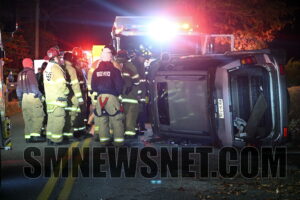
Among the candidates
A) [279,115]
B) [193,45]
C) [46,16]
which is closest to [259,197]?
[279,115]

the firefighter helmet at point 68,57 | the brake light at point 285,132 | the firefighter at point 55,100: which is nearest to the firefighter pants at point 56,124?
the firefighter at point 55,100

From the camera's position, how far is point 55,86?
428 inches

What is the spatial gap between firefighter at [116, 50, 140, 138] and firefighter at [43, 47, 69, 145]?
1.38 m

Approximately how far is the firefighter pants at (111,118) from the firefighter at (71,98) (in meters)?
1.07

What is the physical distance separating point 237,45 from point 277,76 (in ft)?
44.0

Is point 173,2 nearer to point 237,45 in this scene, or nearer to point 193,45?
point 237,45

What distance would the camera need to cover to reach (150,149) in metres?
10.2

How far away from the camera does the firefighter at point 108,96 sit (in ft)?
33.6

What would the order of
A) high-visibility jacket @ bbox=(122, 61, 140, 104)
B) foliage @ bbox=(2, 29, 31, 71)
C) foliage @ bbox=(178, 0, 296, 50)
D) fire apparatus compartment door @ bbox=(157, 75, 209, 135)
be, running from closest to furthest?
1. fire apparatus compartment door @ bbox=(157, 75, 209, 135)
2. high-visibility jacket @ bbox=(122, 61, 140, 104)
3. foliage @ bbox=(178, 0, 296, 50)
4. foliage @ bbox=(2, 29, 31, 71)

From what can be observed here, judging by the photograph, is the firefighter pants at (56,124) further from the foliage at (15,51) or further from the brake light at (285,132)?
the foliage at (15,51)

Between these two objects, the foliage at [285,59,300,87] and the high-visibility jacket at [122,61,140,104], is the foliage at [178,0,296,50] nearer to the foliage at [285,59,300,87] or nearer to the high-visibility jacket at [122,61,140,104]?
the foliage at [285,59,300,87]

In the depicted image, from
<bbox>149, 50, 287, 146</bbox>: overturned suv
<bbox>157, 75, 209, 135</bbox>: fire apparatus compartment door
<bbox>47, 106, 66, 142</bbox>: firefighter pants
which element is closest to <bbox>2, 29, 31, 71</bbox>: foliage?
<bbox>47, 106, 66, 142</bbox>: firefighter pants

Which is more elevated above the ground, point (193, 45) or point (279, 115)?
point (193, 45)

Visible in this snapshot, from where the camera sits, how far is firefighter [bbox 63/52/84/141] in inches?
444
